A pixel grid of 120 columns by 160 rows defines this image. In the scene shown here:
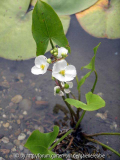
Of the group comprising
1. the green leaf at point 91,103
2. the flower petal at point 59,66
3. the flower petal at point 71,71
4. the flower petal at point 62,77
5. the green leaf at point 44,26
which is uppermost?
the green leaf at point 44,26

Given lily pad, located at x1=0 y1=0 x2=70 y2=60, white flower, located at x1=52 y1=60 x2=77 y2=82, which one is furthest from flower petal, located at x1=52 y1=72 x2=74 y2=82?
lily pad, located at x1=0 y1=0 x2=70 y2=60

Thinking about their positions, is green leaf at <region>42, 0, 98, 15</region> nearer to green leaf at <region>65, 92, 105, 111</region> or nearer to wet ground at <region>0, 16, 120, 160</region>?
wet ground at <region>0, 16, 120, 160</region>

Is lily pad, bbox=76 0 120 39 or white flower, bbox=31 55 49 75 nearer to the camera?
white flower, bbox=31 55 49 75

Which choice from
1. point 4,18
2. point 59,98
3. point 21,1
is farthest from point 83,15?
point 59,98

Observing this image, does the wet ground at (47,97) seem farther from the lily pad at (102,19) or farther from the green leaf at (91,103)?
the green leaf at (91,103)

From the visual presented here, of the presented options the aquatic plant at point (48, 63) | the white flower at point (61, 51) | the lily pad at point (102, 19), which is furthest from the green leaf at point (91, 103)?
the lily pad at point (102, 19)

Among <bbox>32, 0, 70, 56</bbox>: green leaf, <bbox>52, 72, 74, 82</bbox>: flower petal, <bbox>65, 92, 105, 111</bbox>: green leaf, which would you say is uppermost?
<bbox>32, 0, 70, 56</bbox>: green leaf

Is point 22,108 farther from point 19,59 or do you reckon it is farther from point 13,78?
point 19,59
